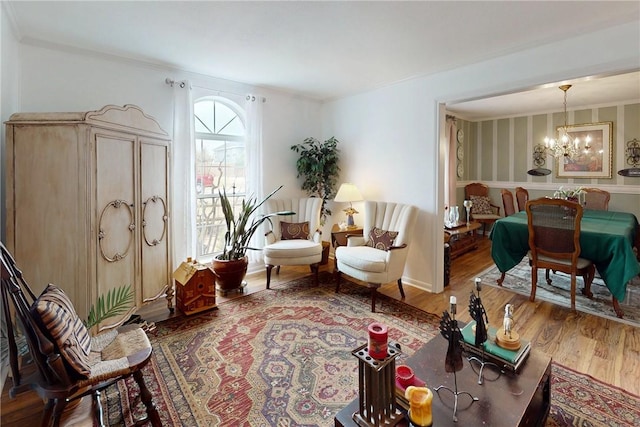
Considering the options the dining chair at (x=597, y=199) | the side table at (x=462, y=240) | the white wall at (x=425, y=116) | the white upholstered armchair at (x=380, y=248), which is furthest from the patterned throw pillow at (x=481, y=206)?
the white upholstered armchair at (x=380, y=248)

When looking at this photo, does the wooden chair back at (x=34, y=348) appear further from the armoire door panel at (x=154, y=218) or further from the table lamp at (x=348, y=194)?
the table lamp at (x=348, y=194)

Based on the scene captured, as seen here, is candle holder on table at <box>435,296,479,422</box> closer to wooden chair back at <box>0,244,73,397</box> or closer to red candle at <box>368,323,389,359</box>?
red candle at <box>368,323,389,359</box>

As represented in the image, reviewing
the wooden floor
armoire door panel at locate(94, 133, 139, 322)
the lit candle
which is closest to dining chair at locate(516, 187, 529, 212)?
the wooden floor

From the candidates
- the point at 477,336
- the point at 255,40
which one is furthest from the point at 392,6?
the point at 477,336

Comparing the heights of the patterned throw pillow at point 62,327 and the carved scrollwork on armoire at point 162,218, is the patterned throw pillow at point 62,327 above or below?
below

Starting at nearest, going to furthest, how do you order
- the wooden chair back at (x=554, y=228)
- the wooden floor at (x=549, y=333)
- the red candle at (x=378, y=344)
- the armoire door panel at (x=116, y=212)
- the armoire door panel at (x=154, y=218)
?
the red candle at (x=378, y=344), the wooden floor at (x=549, y=333), the armoire door panel at (x=116, y=212), the armoire door panel at (x=154, y=218), the wooden chair back at (x=554, y=228)

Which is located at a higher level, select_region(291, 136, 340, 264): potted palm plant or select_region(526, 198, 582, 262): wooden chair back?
select_region(291, 136, 340, 264): potted palm plant

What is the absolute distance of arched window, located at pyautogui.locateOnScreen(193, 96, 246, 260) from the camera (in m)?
3.75

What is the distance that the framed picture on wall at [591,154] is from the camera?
205 inches

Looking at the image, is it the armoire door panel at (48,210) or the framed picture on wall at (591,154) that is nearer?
the armoire door panel at (48,210)

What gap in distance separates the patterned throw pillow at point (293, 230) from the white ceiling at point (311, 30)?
1808mm

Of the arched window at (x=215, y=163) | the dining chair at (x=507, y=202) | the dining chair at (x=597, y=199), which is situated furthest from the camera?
the dining chair at (x=507, y=202)

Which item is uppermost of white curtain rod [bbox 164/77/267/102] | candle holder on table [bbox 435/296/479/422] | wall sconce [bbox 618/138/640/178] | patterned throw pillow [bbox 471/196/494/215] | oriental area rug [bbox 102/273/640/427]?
white curtain rod [bbox 164/77/267/102]

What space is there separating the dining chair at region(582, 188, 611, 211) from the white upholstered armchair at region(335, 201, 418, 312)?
11.4ft
